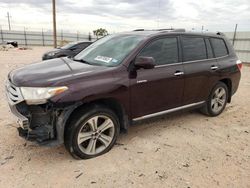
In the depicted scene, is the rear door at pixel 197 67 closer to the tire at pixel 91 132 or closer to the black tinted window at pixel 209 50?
the black tinted window at pixel 209 50

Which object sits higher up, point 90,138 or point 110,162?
point 90,138

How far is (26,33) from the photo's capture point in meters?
37.0

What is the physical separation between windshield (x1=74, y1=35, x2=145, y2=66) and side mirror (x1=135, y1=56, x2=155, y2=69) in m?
0.25

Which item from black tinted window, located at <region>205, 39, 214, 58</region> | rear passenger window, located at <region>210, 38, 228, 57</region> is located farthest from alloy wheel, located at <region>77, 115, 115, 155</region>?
rear passenger window, located at <region>210, 38, 228, 57</region>

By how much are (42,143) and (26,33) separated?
38628 millimetres

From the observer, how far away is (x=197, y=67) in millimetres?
4145

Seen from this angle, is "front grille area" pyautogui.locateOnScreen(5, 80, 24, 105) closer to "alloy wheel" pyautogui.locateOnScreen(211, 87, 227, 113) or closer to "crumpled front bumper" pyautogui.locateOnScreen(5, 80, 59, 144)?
"crumpled front bumper" pyautogui.locateOnScreen(5, 80, 59, 144)

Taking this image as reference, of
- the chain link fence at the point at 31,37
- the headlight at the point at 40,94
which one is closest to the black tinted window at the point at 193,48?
the headlight at the point at 40,94

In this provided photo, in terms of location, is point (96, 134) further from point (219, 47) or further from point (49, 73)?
point (219, 47)

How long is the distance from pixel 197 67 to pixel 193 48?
364 millimetres

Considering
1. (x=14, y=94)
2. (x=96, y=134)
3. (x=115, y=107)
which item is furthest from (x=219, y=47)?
(x=14, y=94)

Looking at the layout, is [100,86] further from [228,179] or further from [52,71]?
[228,179]

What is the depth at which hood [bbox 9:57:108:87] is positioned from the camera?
2.82 metres

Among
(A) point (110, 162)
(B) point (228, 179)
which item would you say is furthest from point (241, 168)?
(A) point (110, 162)
